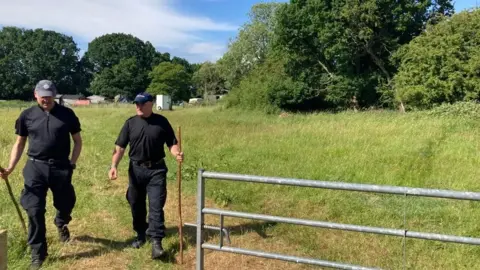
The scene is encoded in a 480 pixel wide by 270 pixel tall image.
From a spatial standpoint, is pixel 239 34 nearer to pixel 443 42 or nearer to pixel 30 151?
pixel 443 42

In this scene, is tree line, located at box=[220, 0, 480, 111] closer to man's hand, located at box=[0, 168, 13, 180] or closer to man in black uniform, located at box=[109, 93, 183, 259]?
man in black uniform, located at box=[109, 93, 183, 259]

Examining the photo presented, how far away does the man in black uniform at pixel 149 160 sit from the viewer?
523cm

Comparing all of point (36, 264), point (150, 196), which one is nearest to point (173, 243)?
point (150, 196)

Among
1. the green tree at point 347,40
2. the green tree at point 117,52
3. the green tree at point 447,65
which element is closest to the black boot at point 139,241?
the green tree at point 447,65

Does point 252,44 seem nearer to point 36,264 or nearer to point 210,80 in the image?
point 210,80

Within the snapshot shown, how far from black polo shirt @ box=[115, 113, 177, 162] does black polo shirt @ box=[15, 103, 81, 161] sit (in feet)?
2.20

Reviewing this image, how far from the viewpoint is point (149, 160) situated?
5.34 m

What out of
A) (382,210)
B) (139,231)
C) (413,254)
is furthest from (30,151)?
(382,210)

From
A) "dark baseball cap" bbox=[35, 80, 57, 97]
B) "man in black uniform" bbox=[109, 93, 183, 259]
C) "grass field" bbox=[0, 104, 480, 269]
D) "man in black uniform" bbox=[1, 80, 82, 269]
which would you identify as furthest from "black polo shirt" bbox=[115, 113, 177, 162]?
"grass field" bbox=[0, 104, 480, 269]

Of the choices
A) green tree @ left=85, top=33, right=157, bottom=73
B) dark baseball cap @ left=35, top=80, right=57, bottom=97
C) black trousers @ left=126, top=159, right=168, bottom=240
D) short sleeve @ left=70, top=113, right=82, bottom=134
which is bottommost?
black trousers @ left=126, top=159, right=168, bottom=240

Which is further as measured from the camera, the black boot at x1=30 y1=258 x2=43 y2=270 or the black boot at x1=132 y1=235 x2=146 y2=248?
the black boot at x1=132 y1=235 x2=146 y2=248

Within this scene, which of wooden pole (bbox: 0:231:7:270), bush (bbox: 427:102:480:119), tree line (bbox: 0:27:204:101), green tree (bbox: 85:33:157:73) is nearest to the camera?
wooden pole (bbox: 0:231:7:270)

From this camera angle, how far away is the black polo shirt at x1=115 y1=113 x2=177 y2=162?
5.32 meters

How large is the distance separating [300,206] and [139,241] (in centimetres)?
273
